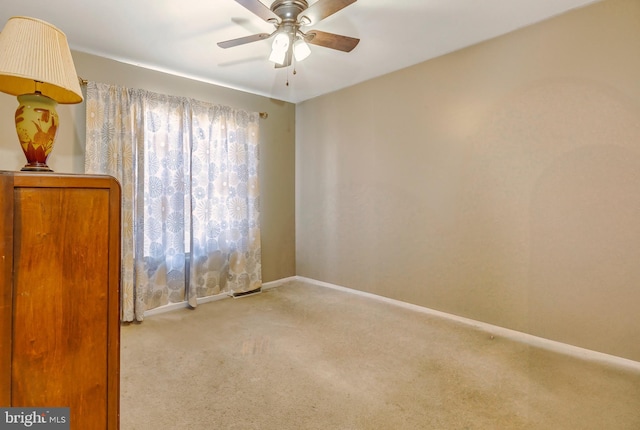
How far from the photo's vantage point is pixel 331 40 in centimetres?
218

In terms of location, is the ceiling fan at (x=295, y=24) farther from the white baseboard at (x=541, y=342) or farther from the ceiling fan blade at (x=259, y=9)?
the white baseboard at (x=541, y=342)

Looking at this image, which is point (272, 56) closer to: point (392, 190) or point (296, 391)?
point (392, 190)

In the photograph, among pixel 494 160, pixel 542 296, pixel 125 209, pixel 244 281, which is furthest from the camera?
pixel 244 281

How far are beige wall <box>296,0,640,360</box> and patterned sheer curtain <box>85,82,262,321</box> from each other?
4.03ft

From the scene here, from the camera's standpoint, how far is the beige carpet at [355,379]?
65.6 inches

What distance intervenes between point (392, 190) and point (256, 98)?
6.67ft

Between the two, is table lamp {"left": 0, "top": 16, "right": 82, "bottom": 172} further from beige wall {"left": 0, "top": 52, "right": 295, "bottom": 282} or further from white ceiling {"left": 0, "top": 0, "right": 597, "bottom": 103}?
beige wall {"left": 0, "top": 52, "right": 295, "bottom": 282}

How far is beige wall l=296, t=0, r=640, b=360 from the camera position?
220cm

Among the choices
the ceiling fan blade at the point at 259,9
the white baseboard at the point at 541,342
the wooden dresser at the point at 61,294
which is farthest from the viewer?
the white baseboard at the point at 541,342

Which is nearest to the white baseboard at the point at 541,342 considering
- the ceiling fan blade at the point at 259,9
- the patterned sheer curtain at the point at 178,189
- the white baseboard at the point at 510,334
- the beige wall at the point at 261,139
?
the white baseboard at the point at 510,334

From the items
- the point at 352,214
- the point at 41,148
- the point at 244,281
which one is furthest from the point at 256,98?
the point at 41,148

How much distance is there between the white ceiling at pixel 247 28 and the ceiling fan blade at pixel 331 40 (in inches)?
9.3

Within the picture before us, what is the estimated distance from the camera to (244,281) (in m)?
3.80

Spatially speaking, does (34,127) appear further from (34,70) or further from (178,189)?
(178,189)
